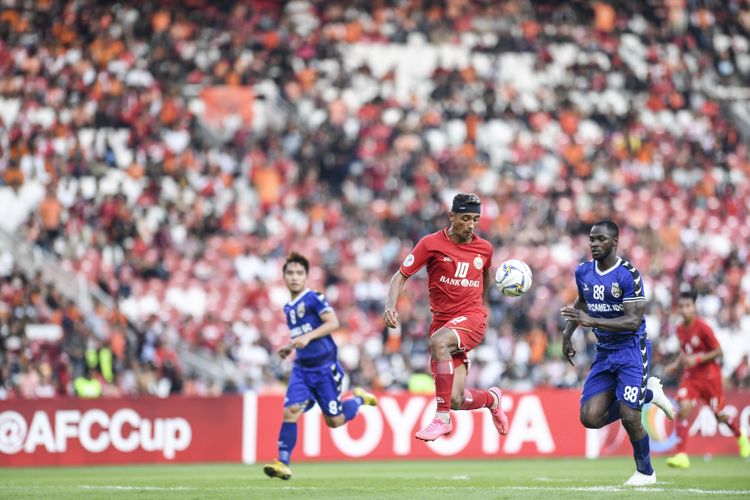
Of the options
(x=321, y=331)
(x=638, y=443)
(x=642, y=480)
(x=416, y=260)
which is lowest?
(x=642, y=480)

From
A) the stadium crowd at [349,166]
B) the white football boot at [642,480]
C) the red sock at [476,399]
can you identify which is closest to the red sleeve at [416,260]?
the red sock at [476,399]

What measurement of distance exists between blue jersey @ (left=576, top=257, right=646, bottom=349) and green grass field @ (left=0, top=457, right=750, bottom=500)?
1468 millimetres

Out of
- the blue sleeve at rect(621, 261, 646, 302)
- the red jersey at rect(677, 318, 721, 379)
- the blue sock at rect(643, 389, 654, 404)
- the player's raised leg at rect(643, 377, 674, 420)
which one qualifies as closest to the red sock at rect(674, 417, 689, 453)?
the red jersey at rect(677, 318, 721, 379)

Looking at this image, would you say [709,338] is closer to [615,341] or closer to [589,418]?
[615,341]

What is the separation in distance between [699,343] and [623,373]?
5.52m

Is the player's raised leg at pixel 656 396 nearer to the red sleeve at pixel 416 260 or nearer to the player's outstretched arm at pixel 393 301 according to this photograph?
the red sleeve at pixel 416 260

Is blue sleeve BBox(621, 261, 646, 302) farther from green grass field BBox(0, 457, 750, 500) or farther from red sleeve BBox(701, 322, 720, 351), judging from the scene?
red sleeve BBox(701, 322, 720, 351)

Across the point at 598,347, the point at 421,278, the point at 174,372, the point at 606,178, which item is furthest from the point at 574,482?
the point at 606,178

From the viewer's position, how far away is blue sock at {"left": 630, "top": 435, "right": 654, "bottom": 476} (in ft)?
40.0

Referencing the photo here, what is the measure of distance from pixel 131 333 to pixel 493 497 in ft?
45.1

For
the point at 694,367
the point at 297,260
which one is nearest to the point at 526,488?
the point at 297,260

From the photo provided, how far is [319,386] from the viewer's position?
14.5m

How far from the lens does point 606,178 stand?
30969mm

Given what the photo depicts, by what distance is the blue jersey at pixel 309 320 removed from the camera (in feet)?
46.8
